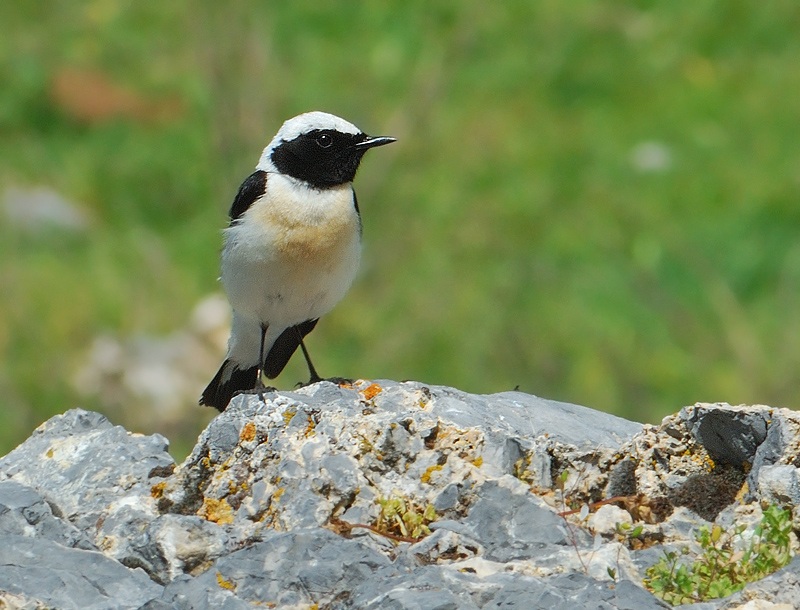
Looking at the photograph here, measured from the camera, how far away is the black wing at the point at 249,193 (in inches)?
291

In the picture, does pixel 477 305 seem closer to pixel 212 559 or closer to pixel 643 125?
pixel 643 125

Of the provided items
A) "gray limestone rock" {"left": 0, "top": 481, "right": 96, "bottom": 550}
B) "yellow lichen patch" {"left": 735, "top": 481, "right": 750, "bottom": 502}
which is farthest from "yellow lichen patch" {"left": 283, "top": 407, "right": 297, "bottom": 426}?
"yellow lichen patch" {"left": 735, "top": 481, "right": 750, "bottom": 502}

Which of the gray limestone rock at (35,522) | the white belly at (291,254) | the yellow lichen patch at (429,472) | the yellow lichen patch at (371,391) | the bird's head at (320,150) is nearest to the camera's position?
the gray limestone rock at (35,522)

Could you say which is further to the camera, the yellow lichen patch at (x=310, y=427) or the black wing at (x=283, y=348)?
the black wing at (x=283, y=348)

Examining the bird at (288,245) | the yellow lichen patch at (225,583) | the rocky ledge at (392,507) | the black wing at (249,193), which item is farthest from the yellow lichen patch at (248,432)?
the black wing at (249,193)

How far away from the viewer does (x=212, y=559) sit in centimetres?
438

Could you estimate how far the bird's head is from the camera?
7504mm

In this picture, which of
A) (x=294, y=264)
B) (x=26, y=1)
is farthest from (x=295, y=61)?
(x=294, y=264)

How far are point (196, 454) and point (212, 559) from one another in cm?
59

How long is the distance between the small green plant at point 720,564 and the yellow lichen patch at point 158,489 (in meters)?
1.66

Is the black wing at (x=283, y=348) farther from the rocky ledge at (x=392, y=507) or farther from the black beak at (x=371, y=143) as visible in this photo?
the rocky ledge at (x=392, y=507)

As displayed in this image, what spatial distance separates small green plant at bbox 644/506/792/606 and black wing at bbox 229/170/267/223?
358cm

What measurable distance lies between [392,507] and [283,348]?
3.54 metres

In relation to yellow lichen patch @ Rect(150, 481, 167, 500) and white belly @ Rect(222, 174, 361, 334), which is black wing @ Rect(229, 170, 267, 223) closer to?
white belly @ Rect(222, 174, 361, 334)
